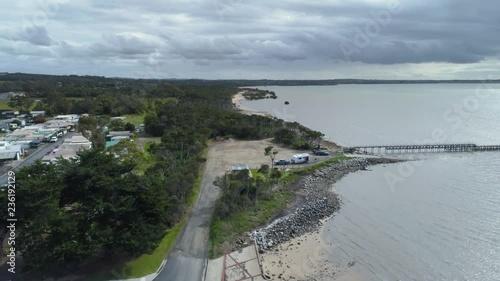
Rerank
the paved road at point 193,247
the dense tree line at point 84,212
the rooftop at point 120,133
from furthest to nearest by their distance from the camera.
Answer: the rooftop at point 120,133, the paved road at point 193,247, the dense tree line at point 84,212

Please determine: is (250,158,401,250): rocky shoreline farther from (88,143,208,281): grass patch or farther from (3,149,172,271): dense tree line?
(3,149,172,271): dense tree line

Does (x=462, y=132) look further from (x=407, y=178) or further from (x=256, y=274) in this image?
(x=256, y=274)

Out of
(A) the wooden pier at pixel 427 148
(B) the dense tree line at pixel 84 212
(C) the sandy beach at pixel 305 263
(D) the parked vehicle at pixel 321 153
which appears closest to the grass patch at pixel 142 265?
(B) the dense tree line at pixel 84 212

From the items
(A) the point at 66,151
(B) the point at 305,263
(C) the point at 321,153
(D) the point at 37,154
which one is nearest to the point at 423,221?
(B) the point at 305,263

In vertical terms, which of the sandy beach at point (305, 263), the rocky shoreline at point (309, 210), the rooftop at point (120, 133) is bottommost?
the sandy beach at point (305, 263)

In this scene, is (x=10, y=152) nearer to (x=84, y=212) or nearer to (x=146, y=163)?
(x=146, y=163)

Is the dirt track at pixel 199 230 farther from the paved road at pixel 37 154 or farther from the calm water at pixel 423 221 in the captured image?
the paved road at pixel 37 154

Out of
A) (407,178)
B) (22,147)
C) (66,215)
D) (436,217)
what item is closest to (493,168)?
(407,178)
